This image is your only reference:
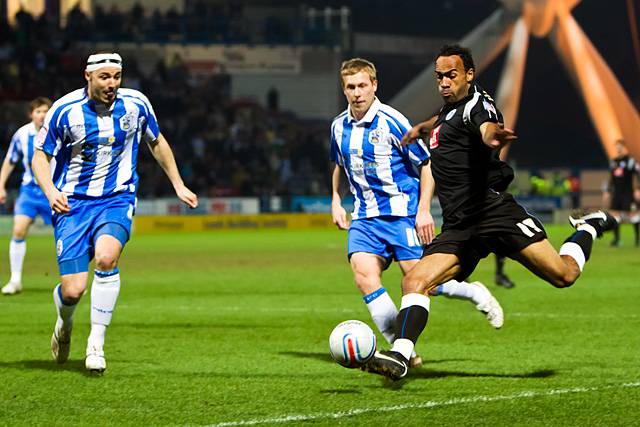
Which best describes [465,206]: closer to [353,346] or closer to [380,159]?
[380,159]

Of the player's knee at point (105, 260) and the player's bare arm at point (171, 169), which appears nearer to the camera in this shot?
the player's knee at point (105, 260)

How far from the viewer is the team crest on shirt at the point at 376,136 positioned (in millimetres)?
A: 8828

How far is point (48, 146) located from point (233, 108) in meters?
34.3

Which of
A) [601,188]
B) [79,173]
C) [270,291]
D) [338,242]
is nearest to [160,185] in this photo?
[338,242]

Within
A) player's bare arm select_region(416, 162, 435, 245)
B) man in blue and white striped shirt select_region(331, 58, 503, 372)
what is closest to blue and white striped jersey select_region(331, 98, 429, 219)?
man in blue and white striped shirt select_region(331, 58, 503, 372)

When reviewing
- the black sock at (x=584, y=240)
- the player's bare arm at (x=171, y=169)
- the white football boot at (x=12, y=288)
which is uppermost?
the player's bare arm at (x=171, y=169)

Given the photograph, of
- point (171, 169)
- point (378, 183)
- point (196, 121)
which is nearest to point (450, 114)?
point (378, 183)

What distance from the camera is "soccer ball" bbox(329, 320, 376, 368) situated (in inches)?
281

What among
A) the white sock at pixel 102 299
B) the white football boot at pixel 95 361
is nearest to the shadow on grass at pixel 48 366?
the white football boot at pixel 95 361

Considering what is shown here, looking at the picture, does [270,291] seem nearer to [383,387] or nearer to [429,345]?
[429,345]

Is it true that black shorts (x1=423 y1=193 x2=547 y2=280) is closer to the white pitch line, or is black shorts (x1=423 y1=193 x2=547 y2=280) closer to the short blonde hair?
the white pitch line

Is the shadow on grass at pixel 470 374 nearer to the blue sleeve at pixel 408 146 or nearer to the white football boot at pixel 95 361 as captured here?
the blue sleeve at pixel 408 146

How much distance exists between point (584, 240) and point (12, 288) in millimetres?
9175

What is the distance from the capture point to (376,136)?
8.84 metres
